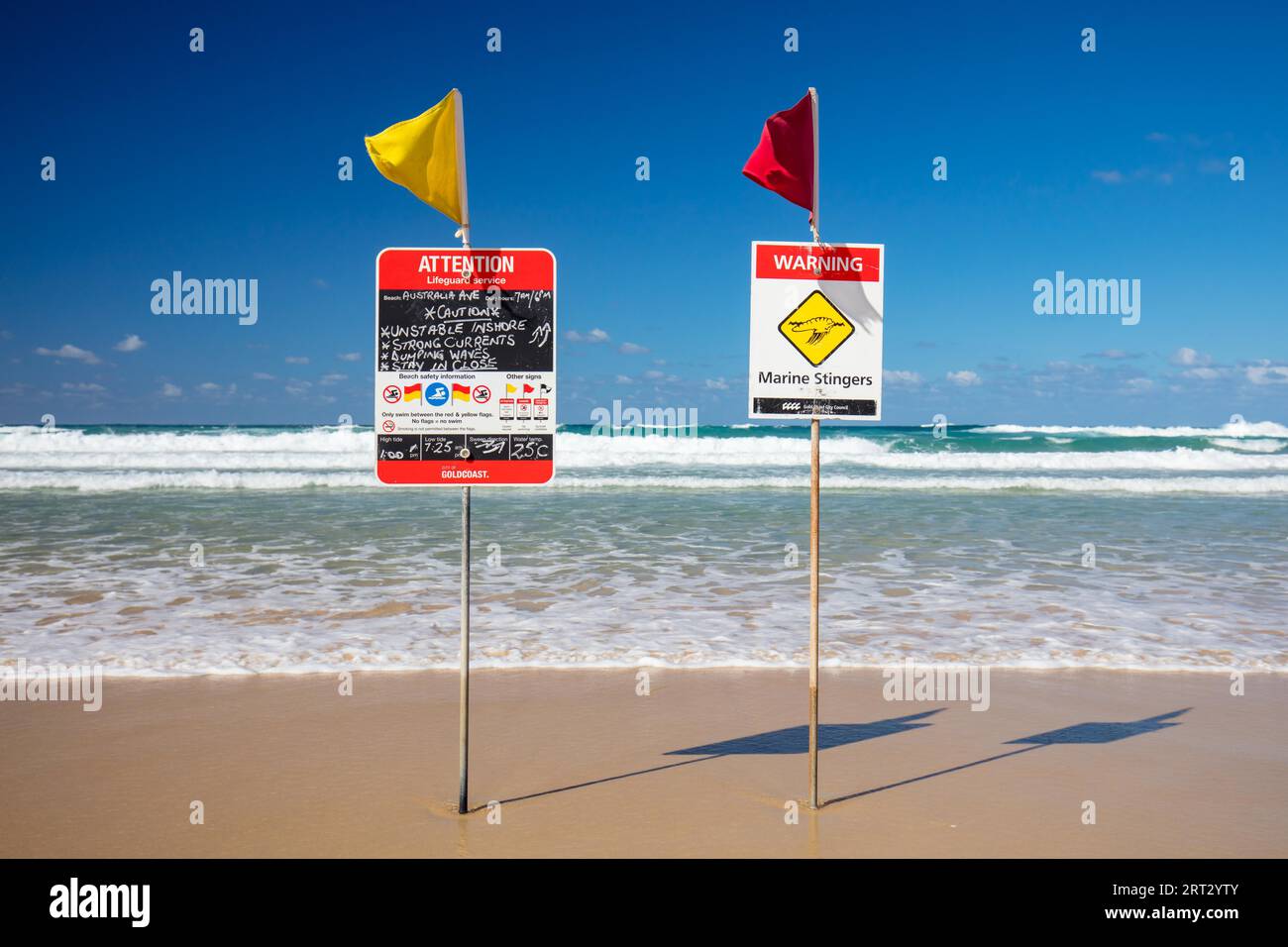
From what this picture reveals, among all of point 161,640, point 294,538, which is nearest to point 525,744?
point 161,640

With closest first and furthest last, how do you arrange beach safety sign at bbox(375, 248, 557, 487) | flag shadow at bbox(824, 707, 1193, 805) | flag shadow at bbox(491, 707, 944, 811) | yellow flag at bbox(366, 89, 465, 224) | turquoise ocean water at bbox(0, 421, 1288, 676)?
yellow flag at bbox(366, 89, 465, 224) < beach safety sign at bbox(375, 248, 557, 487) < flag shadow at bbox(491, 707, 944, 811) < flag shadow at bbox(824, 707, 1193, 805) < turquoise ocean water at bbox(0, 421, 1288, 676)

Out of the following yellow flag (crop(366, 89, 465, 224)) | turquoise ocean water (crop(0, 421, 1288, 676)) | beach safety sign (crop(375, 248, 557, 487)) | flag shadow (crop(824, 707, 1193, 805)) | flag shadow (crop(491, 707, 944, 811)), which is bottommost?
flag shadow (crop(491, 707, 944, 811))

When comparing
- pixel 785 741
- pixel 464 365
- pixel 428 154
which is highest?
pixel 428 154

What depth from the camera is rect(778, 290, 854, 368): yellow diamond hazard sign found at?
12.6 feet

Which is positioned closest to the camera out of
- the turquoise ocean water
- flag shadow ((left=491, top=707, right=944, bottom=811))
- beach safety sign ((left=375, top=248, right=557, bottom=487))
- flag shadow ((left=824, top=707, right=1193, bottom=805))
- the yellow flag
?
the yellow flag

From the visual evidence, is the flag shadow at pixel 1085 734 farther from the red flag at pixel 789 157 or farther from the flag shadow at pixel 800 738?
the red flag at pixel 789 157

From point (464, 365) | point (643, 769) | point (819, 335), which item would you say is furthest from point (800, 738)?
point (464, 365)

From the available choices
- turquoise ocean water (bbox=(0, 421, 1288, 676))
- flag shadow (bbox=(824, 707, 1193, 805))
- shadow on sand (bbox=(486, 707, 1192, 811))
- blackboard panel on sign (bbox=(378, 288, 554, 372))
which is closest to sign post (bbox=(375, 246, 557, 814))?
blackboard panel on sign (bbox=(378, 288, 554, 372))

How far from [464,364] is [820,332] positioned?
5.43 ft

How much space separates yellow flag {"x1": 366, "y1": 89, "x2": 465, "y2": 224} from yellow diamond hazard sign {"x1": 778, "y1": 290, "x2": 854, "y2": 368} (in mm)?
1623

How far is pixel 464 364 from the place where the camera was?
381cm

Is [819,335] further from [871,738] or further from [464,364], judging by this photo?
[871,738]

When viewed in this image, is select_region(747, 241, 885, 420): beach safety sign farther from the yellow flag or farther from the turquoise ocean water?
the turquoise ocean water

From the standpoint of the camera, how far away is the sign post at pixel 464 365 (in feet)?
12.4
